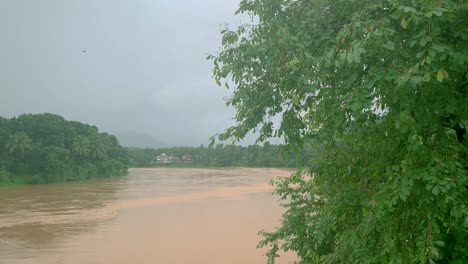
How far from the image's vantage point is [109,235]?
1789 cm

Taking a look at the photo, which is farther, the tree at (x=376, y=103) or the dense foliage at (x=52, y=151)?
the dense foliage at (x=52, y=151)

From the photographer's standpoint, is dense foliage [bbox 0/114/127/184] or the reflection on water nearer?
the reflection on water

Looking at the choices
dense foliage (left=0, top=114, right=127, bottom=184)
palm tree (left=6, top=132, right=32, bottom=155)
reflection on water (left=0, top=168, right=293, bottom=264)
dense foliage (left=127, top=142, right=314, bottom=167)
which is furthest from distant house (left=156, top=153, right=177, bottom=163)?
reflection on water (left=0, top=168, right=293, bottom=264)

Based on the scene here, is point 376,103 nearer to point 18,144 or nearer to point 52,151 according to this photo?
point 18,144

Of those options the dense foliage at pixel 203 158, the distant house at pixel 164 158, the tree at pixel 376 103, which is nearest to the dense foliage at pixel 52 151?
the dense foliage at pixel 203 158

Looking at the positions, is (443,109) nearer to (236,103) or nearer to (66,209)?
(236,103)

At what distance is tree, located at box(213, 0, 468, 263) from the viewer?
2373 mm

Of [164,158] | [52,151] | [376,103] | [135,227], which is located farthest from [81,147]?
[376,103]

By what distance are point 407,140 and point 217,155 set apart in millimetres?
84229

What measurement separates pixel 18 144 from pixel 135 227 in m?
32.2

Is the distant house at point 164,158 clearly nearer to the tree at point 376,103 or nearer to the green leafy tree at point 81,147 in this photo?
the green leafy tree at point 81,147

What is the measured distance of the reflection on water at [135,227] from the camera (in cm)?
1427

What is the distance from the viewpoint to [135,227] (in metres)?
19.7

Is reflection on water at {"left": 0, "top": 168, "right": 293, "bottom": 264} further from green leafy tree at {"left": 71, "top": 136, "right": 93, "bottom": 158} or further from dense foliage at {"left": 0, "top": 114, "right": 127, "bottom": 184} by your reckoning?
green leafy tree at {"left": 71, "top": 136, "right": 93, "bottom": 158}
